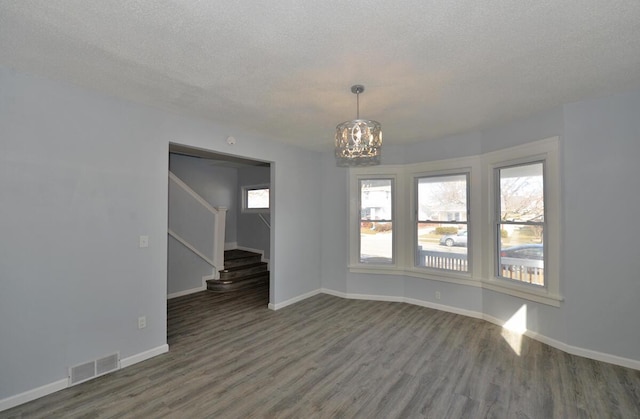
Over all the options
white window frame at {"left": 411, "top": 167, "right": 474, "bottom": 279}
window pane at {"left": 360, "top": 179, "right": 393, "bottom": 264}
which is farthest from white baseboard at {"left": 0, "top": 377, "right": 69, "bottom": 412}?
white window frame at {"left": 411, "top": 167, "right": 474, "bottom": 279}

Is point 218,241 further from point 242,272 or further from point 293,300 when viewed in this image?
point 293,300

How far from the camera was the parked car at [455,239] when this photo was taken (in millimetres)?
4113

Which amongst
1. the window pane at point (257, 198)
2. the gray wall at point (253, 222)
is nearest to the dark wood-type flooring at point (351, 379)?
the gray wall at point (253, 222)

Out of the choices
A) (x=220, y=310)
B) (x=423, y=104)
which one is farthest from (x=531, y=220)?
(x=220, y=310)

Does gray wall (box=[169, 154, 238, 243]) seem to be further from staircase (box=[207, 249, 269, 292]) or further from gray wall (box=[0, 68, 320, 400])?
gray wall (box=[0, 68, 320, 400])

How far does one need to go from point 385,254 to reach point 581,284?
245 cm

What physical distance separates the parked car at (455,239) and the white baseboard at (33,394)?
4.55 metres

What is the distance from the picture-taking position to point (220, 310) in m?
4.29

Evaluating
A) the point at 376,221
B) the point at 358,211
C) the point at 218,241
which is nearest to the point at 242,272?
the point at 218,241

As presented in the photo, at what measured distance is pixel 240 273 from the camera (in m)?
5.71

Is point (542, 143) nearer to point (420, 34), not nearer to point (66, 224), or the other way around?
point (420, 34)

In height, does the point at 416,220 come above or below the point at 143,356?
above

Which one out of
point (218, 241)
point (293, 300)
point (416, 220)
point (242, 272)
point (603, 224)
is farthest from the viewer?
point (242, 272)

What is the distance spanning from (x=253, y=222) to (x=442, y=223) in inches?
184
